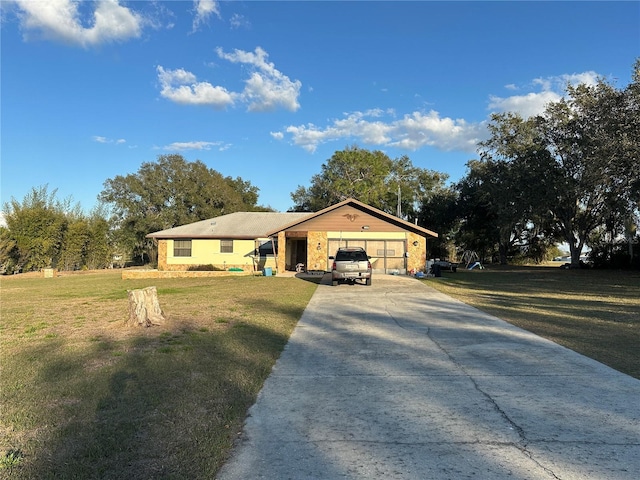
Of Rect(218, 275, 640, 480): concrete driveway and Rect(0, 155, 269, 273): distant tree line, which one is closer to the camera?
Rect(218, 275, 640, 480): concrete driveway

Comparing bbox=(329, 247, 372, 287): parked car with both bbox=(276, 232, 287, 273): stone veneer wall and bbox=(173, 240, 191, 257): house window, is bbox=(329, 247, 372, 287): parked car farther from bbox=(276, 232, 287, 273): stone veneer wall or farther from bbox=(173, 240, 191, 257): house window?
bbox=(173, 240, 191, 257): house window

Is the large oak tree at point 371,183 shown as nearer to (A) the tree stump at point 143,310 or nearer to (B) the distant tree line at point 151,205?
(B) the distant tree line at point 151,205

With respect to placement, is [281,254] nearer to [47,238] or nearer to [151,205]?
[47,238]

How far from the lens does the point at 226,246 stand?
3130 cm

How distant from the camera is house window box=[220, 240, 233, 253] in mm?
31281

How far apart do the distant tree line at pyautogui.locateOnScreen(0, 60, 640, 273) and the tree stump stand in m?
18.8

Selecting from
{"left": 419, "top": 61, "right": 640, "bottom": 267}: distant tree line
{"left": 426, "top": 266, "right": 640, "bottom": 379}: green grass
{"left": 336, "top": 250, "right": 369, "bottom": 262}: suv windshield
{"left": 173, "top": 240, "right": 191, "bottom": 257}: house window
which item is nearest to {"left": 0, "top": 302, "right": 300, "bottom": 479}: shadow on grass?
{"left": 426, "top": 266, "right": 640, "bottom": 379}: green grass

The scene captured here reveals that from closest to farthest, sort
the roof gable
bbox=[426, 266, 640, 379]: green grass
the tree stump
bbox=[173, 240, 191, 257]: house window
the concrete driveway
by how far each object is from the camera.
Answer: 1. the concrete driveway
2. bbox=[426, 266, 640, 379]: green grass
3. the tree stump
4. the roof gable
5. bbox=[173, 240, 191, 257]: house window

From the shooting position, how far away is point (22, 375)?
217 inches

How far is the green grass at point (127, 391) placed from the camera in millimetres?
3338

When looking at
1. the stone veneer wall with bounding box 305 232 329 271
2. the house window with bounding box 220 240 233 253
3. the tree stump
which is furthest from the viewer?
the house window with bounding box 220 240 233 253

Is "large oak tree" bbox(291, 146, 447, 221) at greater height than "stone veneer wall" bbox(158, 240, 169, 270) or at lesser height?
greater

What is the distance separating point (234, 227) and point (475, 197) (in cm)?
2430

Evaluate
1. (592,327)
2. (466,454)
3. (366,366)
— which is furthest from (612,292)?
(466,454)
